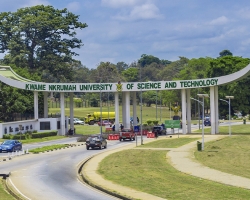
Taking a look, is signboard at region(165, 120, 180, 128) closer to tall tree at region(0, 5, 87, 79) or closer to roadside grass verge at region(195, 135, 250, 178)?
roadside grass verge at region(195, 135, 250, 178)

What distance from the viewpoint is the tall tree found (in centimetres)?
13000

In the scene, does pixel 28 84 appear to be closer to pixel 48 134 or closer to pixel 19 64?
pixel 48 134

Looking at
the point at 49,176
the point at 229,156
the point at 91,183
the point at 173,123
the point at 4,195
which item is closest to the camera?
the point at 4,195

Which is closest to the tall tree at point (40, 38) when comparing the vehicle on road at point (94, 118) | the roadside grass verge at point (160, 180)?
the vehicle on road at point (94, 118)

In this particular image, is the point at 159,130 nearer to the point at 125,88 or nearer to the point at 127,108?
the point at 127,108

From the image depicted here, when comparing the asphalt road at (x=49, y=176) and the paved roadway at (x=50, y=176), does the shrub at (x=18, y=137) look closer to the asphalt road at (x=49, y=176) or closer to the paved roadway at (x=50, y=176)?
the paved roadway at (x=50, y=176)

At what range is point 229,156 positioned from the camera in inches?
2084

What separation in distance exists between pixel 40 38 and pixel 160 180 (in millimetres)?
101795

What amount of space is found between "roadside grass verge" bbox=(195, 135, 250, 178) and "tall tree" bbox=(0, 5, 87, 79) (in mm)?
66184

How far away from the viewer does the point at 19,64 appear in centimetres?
13088

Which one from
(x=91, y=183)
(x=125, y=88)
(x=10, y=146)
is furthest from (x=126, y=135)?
(x=91, y=183)

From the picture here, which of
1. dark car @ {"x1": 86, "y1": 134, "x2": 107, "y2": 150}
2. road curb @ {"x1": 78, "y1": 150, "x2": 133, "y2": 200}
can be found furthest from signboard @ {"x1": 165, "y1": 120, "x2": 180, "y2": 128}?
road curb @ {"x1": 78, "y1": 150, "x2": 133, "y2": 200}

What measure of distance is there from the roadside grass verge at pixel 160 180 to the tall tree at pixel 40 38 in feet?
268

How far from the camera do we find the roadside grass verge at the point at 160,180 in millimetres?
29547
